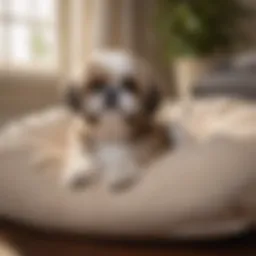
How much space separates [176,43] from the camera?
2791 millimetres

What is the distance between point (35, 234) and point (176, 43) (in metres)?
1.91

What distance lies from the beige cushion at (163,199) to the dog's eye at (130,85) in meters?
0.38

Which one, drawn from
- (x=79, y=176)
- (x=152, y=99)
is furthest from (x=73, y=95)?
(x=79, y=176)

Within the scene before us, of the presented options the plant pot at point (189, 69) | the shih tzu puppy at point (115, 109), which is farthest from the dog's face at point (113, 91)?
the plant pot at point (189, 69)

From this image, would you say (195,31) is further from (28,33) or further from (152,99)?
(152,99)

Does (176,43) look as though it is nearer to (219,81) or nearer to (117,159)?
(219,81)

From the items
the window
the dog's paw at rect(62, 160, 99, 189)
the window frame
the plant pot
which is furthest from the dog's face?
the window

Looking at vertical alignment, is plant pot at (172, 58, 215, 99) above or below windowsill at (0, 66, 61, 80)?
below

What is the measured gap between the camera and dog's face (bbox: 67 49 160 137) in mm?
1339

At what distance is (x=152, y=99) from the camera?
138 centimetres

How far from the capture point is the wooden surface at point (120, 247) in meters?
0.91

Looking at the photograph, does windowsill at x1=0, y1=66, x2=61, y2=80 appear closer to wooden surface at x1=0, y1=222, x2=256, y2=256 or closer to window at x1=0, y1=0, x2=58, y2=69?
window at x1=0, y1=0, x2=58, y2=69

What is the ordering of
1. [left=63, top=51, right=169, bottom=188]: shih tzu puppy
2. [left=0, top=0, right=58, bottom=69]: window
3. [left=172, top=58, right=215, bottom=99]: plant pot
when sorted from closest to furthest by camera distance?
[left=63, top=51, right=169, bottom=188]: shih tzu puppy → [left=172, top=58, right=215, bottom=99]: plant pot → [left=0, top=0, right=58, bottom=69]: window

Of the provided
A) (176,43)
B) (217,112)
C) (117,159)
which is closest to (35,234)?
(117,159)
